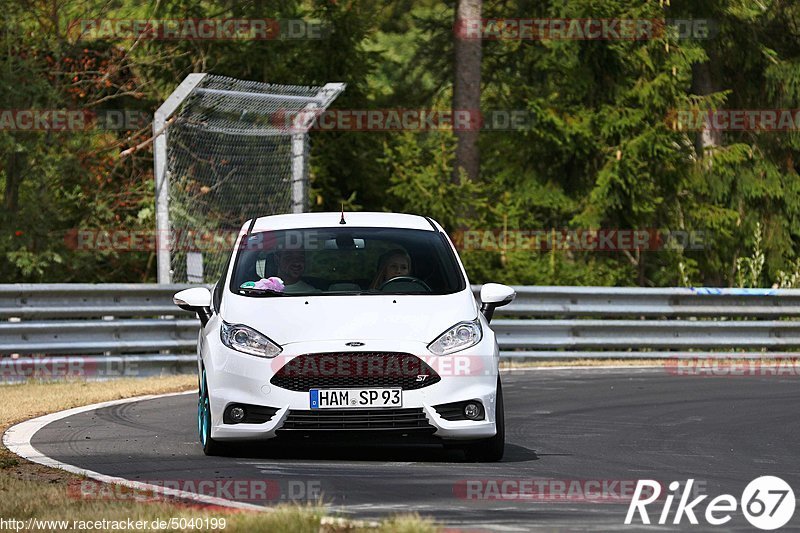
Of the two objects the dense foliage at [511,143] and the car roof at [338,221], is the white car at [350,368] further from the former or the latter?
the dense foliage at [511,143]

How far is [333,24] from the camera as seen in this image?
2892 centimetres

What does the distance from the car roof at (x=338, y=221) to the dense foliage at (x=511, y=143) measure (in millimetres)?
11919

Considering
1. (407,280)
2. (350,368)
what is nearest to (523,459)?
(350,368)

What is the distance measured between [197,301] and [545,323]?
9.30 metres

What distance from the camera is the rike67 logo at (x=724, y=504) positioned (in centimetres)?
747

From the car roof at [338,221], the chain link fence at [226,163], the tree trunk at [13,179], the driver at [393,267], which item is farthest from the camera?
the tree trunk at [13,179]

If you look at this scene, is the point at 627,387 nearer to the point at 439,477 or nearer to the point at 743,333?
the point at 743,333

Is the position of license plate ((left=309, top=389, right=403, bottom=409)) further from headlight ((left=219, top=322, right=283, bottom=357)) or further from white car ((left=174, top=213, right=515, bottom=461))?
headlight ((left=219, top=322, right=283, bottom=357))

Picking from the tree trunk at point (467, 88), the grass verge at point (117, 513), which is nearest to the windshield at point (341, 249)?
the grass verge at point (117, 513)

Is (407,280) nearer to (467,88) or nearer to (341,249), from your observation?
(341,249)

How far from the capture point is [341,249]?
11047 mm

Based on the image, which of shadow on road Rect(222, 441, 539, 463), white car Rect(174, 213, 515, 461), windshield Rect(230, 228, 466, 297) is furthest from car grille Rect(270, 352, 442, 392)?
windshield Rect(230, 228, 466, 297)

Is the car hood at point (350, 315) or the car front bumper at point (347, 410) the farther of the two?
the car hood at point (350, 315)

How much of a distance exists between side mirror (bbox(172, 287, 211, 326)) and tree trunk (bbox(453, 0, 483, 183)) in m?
17.6
